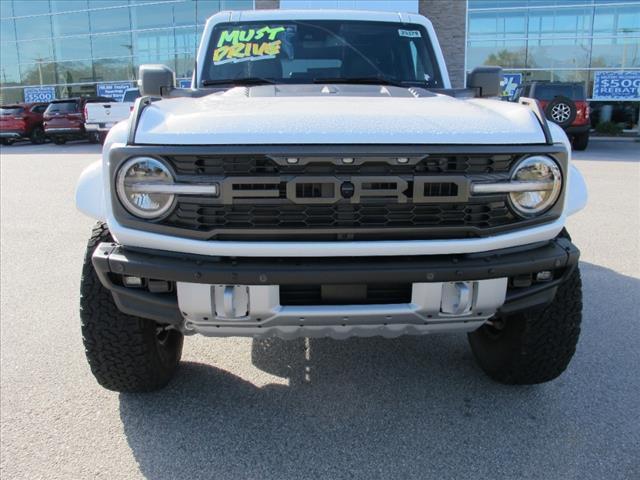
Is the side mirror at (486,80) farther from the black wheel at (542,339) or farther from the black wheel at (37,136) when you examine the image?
the black wheel at (37,136)

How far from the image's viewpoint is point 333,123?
2.28m

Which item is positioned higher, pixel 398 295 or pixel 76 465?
pixel 398 295

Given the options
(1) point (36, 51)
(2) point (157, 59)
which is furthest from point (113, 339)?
(1) point (36, 51)

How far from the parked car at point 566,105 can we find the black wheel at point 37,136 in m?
16.7

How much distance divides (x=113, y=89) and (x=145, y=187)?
2760cm

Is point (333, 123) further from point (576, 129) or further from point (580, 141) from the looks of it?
point (580, 141)

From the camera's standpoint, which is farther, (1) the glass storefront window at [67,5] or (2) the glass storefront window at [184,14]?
(1) the glass storefront window at [67,5]

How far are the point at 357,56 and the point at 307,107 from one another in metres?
1.61

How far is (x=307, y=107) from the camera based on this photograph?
8.27 ft

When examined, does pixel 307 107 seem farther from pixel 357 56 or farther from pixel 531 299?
pixel 357 56

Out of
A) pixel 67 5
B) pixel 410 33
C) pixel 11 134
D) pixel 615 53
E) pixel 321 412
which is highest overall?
pixel 67 5

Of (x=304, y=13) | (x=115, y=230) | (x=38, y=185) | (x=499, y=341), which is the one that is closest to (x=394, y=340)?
(x=499, y=341)

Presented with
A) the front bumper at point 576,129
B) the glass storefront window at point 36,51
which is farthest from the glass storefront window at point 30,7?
the front bumper at point 576,129

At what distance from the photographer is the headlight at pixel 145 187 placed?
224 centimetres
